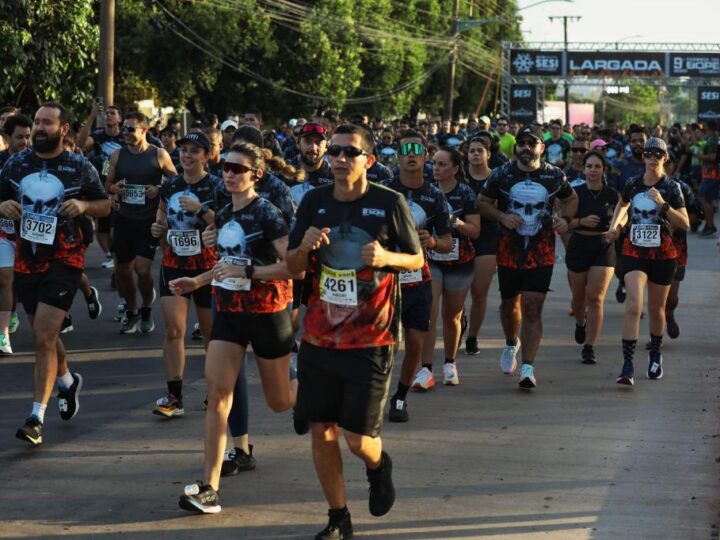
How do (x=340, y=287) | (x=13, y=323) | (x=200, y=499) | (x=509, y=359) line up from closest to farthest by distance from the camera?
(x=340, y=287) → (x=200, y=499) → (x=509, y=359) → (x=13, y=323)

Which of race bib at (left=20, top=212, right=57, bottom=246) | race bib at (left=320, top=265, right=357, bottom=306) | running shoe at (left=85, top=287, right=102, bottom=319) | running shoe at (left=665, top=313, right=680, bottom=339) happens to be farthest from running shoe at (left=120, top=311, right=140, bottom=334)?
race bib at (left=320, top=265, right=357, bottom=306)

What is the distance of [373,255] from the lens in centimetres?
580

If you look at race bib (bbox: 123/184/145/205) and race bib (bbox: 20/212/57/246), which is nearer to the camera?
race bib (bbox: 20/212/57/246)

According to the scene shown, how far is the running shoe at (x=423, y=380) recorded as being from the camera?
32.6ft

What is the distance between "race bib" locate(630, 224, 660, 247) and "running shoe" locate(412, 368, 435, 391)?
6.52 ft

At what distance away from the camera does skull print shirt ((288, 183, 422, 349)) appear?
5977 mm

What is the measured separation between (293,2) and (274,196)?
4356 cm

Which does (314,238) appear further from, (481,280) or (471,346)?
(471,346)

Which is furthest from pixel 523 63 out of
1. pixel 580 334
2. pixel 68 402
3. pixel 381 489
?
pixel 381 489

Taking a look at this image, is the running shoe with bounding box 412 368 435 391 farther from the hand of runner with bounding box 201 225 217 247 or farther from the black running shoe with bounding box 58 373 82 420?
the hand of runner with bounding box 201 225 217 247

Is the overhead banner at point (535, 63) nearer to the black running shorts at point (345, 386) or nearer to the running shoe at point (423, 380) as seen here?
the running shoe at point (423, 380)

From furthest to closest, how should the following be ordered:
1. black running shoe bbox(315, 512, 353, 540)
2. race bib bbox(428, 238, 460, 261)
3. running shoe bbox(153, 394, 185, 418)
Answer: race bib bbox(428, 238, 460, 261) → running shoe bbox(153, 394, 185, 418) → black running shoe bbox(315, 512, 353, 540)

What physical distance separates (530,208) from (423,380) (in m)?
1.54

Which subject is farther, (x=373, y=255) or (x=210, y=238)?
(x=210, y=238)
